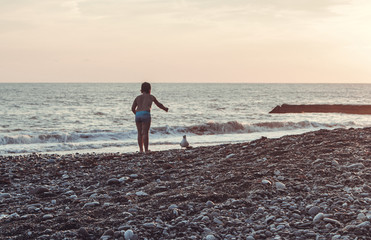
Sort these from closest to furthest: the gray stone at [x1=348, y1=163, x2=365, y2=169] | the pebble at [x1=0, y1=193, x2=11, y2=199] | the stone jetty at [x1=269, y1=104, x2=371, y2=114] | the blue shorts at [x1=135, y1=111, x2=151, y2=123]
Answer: the gray stone at [x1=348, y1=163, x2=365, y2=169] < the pebble at [x1=0, y1=193, x2=11, y2=199] < the blue shorts at [x1=135, y1=111, x2=151, y2=123] < the stone jetty at [x1=269, y1=104, x2=371, y2=114]

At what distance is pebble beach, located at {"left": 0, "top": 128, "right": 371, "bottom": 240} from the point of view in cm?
485

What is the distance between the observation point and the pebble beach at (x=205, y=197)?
485 centimetres

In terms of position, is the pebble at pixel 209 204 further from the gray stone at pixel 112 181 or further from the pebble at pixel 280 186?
the gray stone at pixel 112 181

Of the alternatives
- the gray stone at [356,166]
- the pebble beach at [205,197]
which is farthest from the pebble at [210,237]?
the gray stone at [356,166]

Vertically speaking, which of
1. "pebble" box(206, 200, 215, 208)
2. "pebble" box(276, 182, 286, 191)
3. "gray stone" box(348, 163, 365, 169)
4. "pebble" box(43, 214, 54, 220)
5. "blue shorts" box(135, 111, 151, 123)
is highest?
"blue shorts" box(135, 111, 151, 123)

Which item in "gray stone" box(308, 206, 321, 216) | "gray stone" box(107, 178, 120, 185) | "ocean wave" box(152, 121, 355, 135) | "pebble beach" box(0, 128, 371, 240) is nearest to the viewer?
"pebble beach" box(0, 128, 371, 240)

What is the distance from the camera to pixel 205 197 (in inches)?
237

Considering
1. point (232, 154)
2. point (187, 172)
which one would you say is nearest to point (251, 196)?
point (187, 172)

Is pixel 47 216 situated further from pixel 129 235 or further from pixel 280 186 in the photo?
pixel 280 186

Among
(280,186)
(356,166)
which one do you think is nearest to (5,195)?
(280,186)

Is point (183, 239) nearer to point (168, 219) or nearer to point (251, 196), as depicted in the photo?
point (168, 219)

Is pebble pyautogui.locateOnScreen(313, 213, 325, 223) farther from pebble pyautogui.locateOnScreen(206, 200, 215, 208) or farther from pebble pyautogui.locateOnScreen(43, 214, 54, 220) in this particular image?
pebble pyautogui.locateOnScreen(43, 214, 54, 220)

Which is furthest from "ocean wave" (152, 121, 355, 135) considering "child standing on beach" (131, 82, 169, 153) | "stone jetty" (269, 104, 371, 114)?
"stone jetty" (269, 104, 371, 114)

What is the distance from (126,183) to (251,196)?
2.77 m
